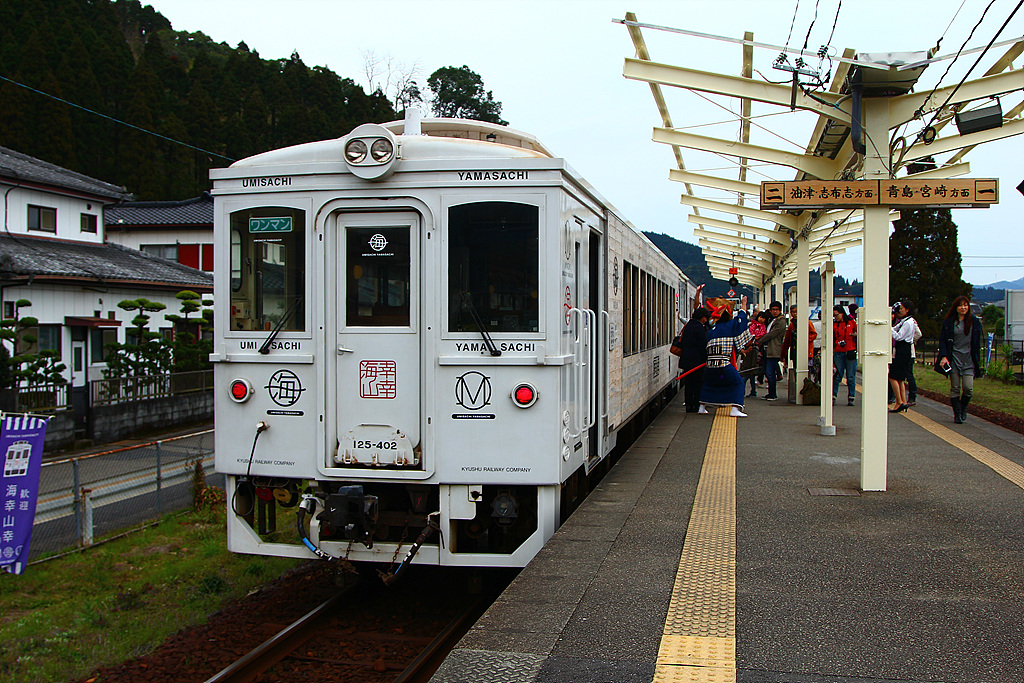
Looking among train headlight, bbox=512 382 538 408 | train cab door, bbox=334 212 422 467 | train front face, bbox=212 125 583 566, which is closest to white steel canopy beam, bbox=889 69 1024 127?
train front face, bbox=212 125 583 566

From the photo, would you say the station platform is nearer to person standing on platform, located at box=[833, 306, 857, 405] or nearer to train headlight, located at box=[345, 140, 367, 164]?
train headlight, located at box=[345, 140, 367, 164]

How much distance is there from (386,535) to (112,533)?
552 cm

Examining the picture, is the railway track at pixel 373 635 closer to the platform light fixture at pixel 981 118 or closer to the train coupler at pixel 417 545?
the train coupler at pixel 417 545

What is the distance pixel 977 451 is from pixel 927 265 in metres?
30.7

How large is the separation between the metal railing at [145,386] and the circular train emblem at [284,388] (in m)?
15.0

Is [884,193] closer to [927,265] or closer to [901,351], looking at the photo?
[901,351]

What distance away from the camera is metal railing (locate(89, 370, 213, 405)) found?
1903 cm

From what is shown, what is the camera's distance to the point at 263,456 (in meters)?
5.60

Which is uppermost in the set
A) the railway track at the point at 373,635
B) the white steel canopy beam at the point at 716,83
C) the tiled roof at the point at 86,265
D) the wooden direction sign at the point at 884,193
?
the white steel canopy beam at the point at 716,83

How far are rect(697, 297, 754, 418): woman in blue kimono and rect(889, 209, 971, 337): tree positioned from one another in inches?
1039

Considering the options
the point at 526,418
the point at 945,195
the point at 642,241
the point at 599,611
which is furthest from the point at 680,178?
the point at 599,611

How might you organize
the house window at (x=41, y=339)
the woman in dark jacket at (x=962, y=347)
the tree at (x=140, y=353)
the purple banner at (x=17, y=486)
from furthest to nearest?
the tree at (x=140, y=353) < the house window at (x=41, y=339) < the woman in dark jacket at (x=962, y=347) < the purple banner at (x=17, y=486)

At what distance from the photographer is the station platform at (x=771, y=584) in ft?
12.0

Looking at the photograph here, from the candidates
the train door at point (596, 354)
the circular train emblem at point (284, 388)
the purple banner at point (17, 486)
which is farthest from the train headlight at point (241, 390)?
the purple banner at point (17, 486)
